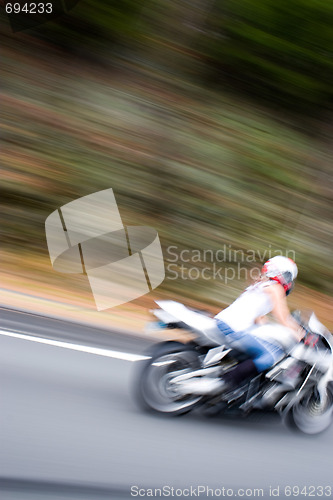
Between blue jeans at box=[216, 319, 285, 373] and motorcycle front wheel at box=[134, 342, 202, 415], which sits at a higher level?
blue jeans at box=[216, 319, 285, 373]

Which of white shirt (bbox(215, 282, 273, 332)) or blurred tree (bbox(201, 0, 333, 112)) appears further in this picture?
blurred tree (bbox(201, 0, 333, 112))

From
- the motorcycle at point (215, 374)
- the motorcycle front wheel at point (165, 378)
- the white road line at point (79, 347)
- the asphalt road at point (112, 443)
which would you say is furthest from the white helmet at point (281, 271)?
the white road line at point (79, 347)

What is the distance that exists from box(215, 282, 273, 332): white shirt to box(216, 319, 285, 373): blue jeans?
0.05m

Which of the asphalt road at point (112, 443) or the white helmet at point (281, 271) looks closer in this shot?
the asphalt road at point (112, 443)

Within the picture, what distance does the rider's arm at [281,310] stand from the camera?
4.25 m

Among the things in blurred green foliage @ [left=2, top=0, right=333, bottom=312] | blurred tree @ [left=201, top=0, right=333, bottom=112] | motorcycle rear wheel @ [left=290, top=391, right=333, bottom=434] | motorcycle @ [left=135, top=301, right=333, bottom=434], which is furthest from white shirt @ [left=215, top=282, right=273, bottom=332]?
blurred tree @ [left=201, top=0, right=333, bottom=112]

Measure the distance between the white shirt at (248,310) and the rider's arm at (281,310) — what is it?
0.05 m

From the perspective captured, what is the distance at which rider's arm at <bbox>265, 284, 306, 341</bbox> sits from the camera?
4250 millimetres

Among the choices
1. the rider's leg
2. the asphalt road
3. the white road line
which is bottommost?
the white road line

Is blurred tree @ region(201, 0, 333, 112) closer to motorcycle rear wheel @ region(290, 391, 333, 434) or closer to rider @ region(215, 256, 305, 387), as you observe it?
rider @ region(215, 256, 305, 387)

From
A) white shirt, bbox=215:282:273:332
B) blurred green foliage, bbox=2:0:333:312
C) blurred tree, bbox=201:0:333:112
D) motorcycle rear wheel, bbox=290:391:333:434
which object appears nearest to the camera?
white shirt, bbox=215:282:273:332

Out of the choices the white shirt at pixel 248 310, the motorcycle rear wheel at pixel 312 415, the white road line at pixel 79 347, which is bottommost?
the white road line at pixel 79 347

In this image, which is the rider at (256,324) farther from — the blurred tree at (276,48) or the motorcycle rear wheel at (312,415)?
the blurred tree at (276,48)

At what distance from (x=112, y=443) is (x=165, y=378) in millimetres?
647
